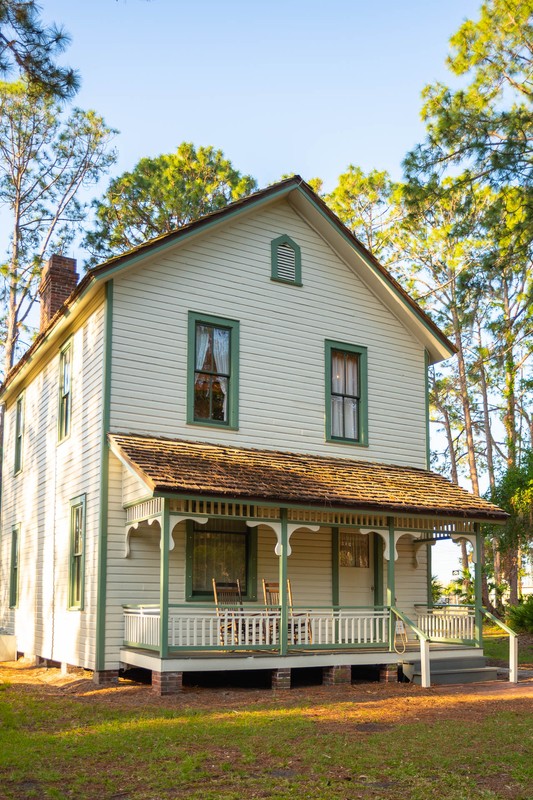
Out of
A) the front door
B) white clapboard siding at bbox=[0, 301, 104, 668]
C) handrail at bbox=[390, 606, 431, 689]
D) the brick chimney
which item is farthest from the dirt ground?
the brick chimney

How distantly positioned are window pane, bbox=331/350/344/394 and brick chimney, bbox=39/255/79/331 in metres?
6.48

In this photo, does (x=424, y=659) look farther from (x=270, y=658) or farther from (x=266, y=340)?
(x=266, y=340)

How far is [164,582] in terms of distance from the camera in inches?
504

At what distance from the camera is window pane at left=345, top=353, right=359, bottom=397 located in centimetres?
1783

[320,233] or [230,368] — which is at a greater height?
Result: [320,233]

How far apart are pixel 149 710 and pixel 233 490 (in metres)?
3.37

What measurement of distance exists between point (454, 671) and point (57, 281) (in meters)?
12.0

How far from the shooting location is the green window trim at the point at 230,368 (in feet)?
51.0

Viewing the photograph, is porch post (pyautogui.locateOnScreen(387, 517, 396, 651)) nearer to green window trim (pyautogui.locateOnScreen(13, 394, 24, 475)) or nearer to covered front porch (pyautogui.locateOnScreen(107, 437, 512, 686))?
covered front porch (pyautogui.locateOnScreen(107, 437, 512, 686))

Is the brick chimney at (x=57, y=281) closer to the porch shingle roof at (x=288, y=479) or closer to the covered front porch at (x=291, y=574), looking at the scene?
the porch shingle roof at (x=288, y=479)

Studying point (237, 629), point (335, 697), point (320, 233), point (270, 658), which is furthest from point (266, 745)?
point (320, 233)

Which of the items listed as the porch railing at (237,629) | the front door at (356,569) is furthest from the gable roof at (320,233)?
the porch railing at (237,629)

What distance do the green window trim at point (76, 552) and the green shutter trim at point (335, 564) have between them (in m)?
4.60

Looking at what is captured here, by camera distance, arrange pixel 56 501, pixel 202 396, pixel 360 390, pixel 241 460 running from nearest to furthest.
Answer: pixel 241 460
pixel 202 396
pixel 56 501
pixel 360 390
